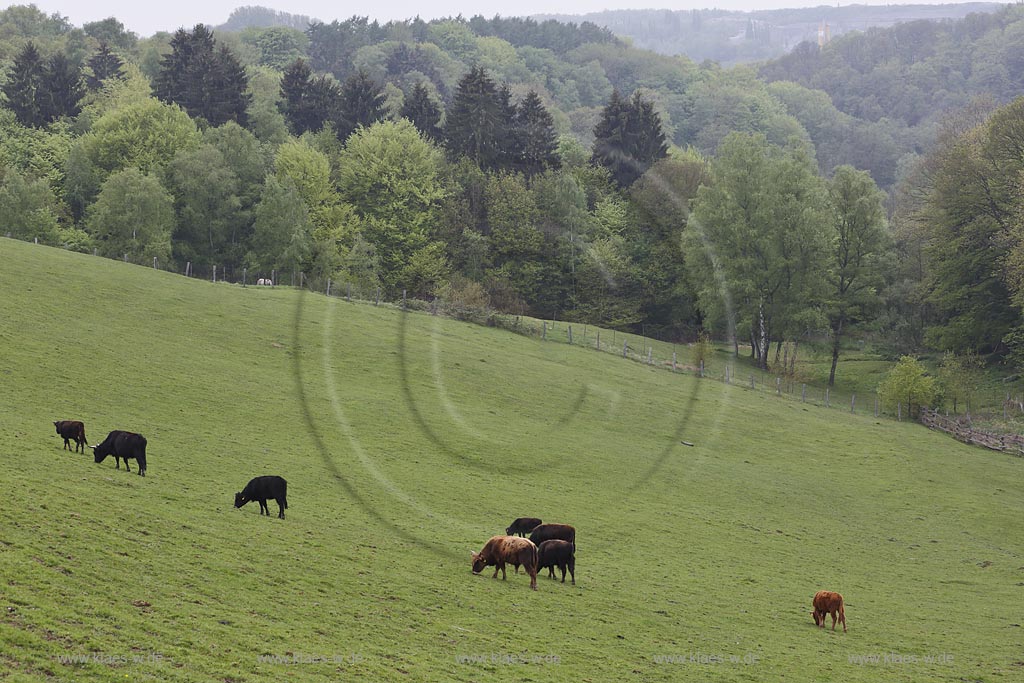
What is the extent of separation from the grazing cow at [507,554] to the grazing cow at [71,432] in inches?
468

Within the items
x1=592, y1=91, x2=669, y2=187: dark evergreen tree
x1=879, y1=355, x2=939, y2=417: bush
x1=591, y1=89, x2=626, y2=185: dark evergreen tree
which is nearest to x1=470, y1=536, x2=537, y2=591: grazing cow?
x1=879, y1=355, x2=939, y2=417: bush

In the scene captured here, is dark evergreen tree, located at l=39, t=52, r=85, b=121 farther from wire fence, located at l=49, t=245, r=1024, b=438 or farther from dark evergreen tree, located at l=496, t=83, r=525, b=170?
dark evergreen tree, located at l=496, t=83, r=525, b=170

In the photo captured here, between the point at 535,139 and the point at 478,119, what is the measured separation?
7022 mm

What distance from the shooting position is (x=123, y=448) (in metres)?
25.5

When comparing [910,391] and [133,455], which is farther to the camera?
[910,391]

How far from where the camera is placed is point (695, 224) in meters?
82.7

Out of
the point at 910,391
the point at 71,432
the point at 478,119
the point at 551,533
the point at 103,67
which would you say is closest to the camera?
the point at 551,533

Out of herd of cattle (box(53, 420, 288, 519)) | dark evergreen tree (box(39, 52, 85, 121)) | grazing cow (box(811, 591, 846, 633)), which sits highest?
dark evergreen tree (box(39, 52, 85, 121))

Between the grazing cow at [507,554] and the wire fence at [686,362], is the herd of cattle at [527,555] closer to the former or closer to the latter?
the grazing cow at [507,554]

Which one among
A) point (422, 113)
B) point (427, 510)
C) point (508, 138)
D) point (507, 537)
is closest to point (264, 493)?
point (427, 510)

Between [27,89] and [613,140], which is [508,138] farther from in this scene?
[27,89]

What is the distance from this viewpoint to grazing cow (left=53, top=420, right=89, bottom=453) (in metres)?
26.2

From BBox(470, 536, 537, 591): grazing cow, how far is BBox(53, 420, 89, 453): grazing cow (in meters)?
11.9

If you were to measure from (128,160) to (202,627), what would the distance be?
84.7m
